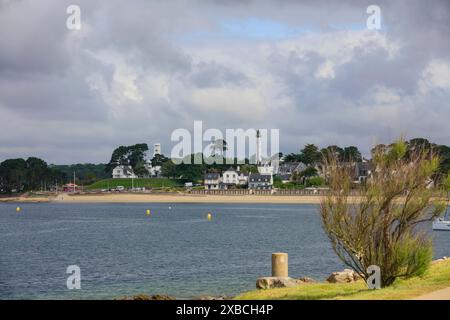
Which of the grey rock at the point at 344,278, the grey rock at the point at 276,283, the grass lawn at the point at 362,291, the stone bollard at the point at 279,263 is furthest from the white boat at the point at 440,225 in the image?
the grey rock at the point at 276,283

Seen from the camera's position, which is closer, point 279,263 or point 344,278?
point 279,263

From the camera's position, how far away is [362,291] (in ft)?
74.8

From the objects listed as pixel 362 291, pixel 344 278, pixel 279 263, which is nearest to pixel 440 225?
pixel 344 278

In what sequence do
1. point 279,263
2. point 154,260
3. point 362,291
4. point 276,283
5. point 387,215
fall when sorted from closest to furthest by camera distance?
point 387,215
point 362,291
point 276,283
point 279,263
point 154,260

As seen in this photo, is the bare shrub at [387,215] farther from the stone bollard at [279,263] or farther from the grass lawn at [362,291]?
the stone bollard at [279,263]

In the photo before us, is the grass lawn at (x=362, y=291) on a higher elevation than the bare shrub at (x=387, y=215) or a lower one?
lower

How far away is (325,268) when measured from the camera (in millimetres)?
43062

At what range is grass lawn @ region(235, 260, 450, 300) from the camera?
21125 mm

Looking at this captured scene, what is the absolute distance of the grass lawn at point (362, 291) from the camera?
21.1 m

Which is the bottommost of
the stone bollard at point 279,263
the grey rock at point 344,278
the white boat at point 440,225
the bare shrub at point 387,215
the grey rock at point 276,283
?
the white boat at point 440,225

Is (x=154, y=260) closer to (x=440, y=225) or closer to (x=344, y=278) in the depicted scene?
(x=344, y=278)
